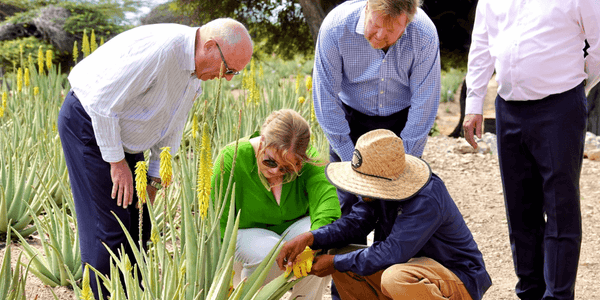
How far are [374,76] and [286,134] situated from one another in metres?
0.59

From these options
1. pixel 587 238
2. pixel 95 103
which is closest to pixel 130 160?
pixel 95 103

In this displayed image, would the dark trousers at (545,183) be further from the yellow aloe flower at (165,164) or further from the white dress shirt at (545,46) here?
the yellow aloe flower at (165,164)

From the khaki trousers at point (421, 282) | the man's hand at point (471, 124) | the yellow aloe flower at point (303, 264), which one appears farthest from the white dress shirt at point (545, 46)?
the yellow aloe flower at point (303, 264)

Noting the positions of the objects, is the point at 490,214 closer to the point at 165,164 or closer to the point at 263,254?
the point at 263,254

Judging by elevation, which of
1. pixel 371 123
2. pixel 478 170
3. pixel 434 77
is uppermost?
pixel 434 77

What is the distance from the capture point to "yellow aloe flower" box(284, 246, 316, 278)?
1.92 metres

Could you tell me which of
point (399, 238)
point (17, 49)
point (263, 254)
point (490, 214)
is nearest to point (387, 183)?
point (399, 238)

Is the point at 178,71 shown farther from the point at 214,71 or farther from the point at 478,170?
the point at 478,170

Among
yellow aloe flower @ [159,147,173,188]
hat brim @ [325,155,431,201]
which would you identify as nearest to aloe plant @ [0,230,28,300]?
yellow aloe flower @ [159,147,173,188]

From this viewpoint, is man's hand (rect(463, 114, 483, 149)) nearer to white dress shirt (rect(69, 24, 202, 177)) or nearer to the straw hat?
the straw hat

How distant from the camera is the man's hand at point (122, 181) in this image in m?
2.05

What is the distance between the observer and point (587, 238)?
3.71 m

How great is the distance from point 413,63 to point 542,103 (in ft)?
1.79

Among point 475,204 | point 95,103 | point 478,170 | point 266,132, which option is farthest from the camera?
point 478,170
